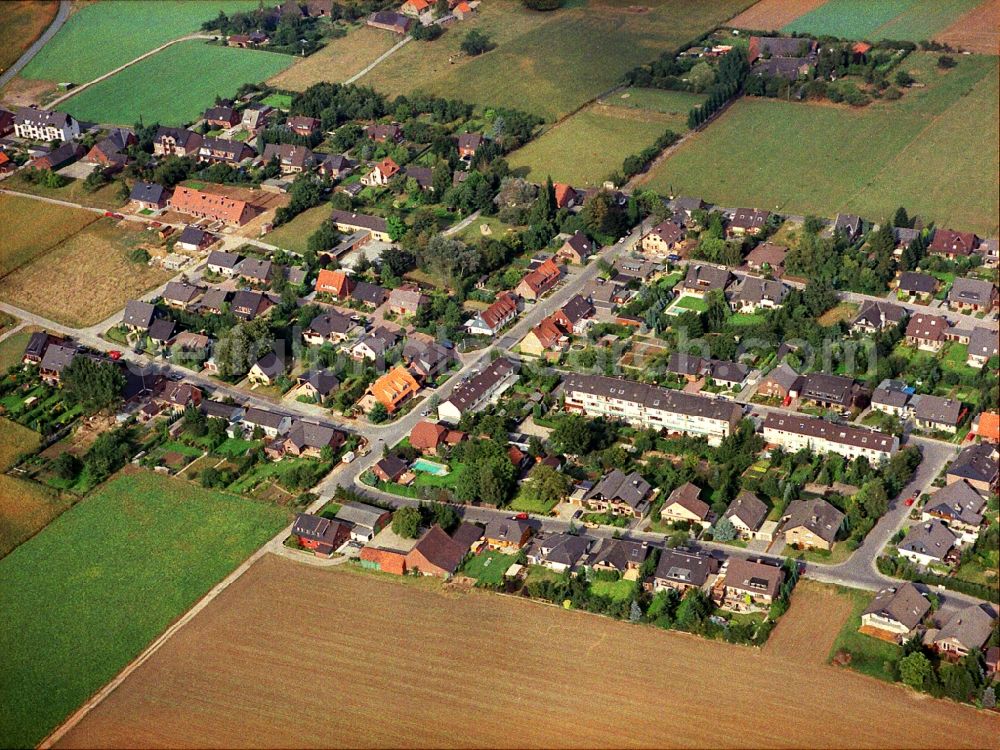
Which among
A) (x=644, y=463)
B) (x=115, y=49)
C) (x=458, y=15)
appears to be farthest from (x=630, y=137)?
(x=115, y=49)

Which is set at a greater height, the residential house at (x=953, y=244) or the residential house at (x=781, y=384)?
the residential house at (x=953, y=244)

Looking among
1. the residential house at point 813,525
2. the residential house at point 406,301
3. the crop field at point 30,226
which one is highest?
the residential house at point 813,525

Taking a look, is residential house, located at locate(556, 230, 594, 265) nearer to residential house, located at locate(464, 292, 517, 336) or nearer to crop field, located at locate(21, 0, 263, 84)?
residential house, located at locate(464, 292, 517, 336)

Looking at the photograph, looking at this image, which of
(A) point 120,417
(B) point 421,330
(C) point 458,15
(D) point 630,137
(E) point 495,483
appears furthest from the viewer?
(C) point 458,15

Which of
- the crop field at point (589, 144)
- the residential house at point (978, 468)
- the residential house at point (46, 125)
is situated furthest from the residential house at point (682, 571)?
the residential house at point (46, 125)

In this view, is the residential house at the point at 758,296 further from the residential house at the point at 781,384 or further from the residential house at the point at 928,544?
the residential house at the point at 928,544

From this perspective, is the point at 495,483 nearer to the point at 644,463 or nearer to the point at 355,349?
the point at 644,463
